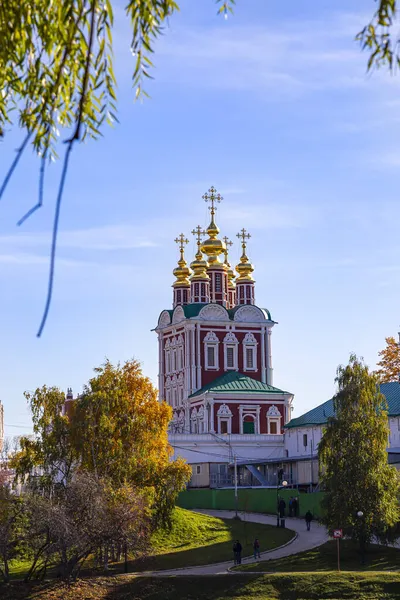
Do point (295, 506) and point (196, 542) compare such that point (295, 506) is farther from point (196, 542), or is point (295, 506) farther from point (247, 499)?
point (196, 542)

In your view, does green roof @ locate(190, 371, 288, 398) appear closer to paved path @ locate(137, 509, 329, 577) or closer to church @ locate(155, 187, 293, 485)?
church @ locate(155, 187, 293, 485)

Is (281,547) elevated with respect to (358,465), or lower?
lower

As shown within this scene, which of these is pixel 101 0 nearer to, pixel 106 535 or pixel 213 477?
pixel 106 535

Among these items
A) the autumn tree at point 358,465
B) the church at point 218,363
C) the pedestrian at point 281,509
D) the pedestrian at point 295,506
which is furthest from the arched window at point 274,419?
the autumn tree at point 358,465

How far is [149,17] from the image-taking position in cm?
777

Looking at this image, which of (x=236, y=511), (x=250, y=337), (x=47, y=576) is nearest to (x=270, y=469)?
(x=236, y=511)

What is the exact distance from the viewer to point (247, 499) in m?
54.0

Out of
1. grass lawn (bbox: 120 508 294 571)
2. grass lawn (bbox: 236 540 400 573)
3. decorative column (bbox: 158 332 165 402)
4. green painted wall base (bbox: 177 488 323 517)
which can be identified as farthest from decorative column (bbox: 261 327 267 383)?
grass lawn (bbox: 236 540 400 573)

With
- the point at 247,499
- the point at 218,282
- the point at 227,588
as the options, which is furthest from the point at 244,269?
the point at 227,588

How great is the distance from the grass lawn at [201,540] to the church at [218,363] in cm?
1852

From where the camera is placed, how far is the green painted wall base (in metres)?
51.4

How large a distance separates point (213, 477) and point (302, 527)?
16614 millimetres

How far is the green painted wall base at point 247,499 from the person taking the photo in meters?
51.4

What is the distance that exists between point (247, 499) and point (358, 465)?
14.5 metres
